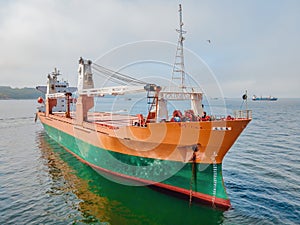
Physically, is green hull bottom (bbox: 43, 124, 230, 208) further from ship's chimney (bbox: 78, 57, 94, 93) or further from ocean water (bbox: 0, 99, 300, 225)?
ship's chimney (bbox: 78, 57, 94, 93)

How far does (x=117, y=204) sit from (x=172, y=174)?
3132 millimetres

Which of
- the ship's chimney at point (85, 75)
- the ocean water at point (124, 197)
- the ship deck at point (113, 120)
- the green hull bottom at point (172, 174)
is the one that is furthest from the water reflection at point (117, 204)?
the ship's chimney at point (85, 75)

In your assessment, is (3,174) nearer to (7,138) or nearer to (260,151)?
(7,138)

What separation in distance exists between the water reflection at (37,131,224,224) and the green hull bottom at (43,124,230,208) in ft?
1.74

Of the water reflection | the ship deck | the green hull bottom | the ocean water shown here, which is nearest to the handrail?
the green hull bottom

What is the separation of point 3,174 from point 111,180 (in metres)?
7.97

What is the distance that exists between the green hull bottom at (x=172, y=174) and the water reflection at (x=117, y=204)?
1.74 ft

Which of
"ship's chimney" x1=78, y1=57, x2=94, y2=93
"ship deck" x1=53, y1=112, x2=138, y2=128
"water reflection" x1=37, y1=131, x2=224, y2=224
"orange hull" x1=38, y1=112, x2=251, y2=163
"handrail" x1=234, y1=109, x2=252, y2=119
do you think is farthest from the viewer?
"ship's chimney" x1=78, y1=57, x2=94, y2=93

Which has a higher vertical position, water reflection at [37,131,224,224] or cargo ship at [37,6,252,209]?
cargo ship at [37,6,252,209]

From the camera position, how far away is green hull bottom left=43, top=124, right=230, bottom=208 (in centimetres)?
1102

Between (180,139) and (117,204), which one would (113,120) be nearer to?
(117,204)

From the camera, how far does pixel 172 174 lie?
11.7 metres

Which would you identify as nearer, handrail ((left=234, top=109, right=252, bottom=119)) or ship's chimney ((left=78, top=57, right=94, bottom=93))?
handrail ((left=234, top=109, right=252, bottom=119))

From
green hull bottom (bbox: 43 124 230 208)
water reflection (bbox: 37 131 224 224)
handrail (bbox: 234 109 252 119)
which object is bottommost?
water reflection (bbox: 37 131 224 224)
